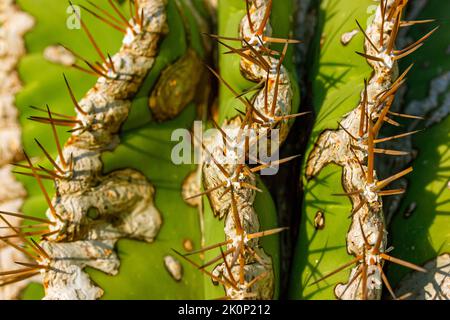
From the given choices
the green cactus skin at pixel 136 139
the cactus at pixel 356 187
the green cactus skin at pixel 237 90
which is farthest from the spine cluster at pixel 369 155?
the green cactus skin at pixel 136 139

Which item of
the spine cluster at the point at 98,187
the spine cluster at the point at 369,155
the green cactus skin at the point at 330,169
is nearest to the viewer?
the spine cluster at the point at 369,155

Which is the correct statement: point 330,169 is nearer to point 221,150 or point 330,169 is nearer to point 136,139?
point 221,150

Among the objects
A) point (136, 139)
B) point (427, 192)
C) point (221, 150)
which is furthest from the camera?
point (136, 139)

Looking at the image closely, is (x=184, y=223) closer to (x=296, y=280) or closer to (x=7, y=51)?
(x=296, y=280)

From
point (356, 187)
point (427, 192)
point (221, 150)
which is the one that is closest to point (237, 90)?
point (221, 150)

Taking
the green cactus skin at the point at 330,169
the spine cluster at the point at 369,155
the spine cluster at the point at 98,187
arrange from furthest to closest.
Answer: the spine cluster at the point at 98,187, the green cactus skin at the point at 330,169, the spine cluster at the point at 369,155

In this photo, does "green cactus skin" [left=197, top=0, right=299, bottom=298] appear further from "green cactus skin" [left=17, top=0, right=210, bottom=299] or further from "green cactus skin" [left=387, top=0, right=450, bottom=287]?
"green cactus skin" [left=387, top=0, right=450, bottom=287]

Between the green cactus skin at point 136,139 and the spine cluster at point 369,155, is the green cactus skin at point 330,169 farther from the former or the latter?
the green cactus skin at point 136,139

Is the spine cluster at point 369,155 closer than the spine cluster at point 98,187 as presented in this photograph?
Yes
